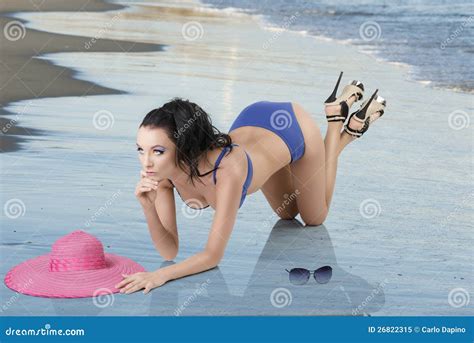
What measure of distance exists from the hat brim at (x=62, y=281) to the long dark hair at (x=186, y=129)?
65 centimetres

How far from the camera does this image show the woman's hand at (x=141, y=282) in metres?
4.66

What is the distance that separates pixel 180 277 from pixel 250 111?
4.38 ft

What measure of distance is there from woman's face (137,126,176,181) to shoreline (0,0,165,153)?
268cm

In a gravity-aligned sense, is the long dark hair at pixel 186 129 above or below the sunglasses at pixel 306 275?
above

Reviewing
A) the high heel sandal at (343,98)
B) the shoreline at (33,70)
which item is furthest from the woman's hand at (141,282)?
the shoreline at (33,70)

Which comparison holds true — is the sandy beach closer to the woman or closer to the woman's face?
the woman

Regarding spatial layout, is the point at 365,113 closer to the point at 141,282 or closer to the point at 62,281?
the point at 141,282

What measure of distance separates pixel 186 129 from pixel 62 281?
95cm

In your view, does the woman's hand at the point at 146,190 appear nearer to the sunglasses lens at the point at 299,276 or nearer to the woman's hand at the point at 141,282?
the woman's hand at the point at 141,282

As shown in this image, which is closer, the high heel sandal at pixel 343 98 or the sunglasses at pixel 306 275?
the sunglasses at pixel 306 275

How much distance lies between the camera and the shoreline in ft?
25.9

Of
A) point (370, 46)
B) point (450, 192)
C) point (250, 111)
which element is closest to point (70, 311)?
point (250, 111)

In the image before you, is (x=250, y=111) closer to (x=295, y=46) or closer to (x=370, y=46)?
(x=295, y=46)

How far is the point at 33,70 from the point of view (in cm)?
1011
